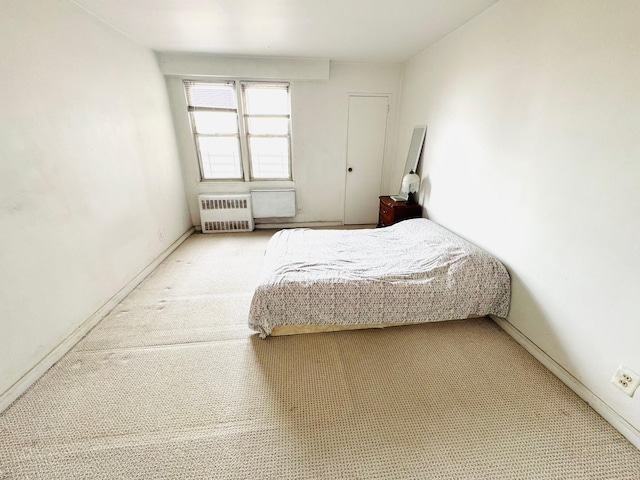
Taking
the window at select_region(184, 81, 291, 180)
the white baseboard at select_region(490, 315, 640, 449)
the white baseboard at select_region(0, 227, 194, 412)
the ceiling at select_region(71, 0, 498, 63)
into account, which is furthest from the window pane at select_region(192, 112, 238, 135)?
the white baseboard at select_region(490, 315, 640, 449)

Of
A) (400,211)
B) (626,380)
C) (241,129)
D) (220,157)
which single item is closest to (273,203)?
(220,157)

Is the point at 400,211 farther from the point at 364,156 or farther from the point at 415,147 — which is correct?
the point at 364,156

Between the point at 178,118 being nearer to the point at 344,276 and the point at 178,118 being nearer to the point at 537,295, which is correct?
the point at 344,276

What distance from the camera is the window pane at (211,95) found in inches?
140

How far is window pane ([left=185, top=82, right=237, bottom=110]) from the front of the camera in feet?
11.7

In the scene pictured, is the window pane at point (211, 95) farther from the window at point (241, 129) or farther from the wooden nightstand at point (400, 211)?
the wooden nightstand at point (400, 211)

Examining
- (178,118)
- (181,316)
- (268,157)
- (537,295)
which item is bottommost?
(181,316)

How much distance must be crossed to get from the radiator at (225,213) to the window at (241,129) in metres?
0.34

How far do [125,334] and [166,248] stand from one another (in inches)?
60.6

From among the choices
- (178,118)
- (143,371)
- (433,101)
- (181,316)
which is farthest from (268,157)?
(143,371)

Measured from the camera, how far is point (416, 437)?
1255mm

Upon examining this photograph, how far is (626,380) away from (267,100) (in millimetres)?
4252

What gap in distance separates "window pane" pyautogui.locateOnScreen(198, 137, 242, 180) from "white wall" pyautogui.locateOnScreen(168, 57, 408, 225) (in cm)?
13

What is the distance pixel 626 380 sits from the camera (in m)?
1.26
